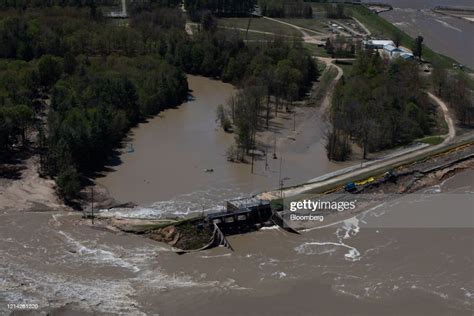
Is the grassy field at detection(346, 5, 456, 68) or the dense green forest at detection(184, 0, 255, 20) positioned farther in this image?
the dense green forest at detection(184, 0, 255, 20)

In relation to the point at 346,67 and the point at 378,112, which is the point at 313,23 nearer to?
the point at 346,67

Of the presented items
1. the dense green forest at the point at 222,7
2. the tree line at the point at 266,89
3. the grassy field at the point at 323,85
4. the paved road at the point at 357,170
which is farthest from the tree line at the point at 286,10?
the paved road at the point at 357,170

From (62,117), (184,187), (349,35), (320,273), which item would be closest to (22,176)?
(62,117)

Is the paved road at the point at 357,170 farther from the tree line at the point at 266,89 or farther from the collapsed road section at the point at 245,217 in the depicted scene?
the tree line at the point at 266,89

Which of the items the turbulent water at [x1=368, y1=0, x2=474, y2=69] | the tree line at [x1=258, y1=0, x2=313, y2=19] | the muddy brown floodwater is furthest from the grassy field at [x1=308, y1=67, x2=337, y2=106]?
the tree line at [x1=258, y1=0, x2=313, y2=19]

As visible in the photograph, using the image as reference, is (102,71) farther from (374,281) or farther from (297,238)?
(374,281)

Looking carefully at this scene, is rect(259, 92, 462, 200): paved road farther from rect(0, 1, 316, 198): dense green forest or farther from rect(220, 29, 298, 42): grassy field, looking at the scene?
rect(220, 29, 298, 42): grassy field

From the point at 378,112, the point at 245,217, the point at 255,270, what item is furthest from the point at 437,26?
the point at 255,270
